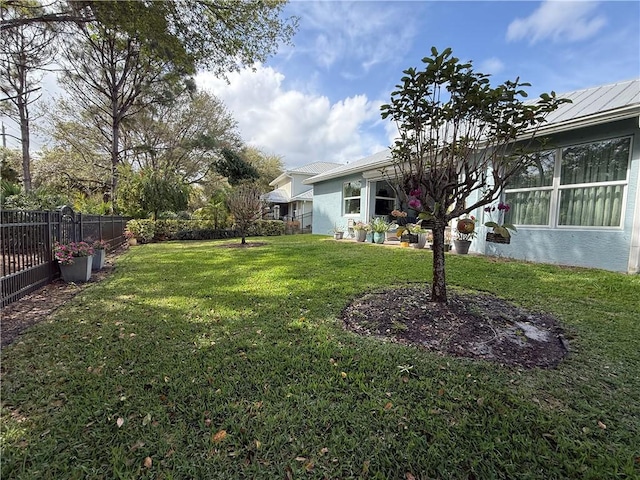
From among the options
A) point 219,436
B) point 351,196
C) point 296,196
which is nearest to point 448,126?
point 219,436

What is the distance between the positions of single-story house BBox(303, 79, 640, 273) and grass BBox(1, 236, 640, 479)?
2.74 m

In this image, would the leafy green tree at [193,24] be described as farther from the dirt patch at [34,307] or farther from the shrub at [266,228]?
the shrub at [266,228]

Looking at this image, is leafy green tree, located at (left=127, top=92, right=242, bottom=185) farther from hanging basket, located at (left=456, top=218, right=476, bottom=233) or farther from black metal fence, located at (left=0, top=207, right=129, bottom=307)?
hanging basket, located at (left=456, top=218, right=476, bottom=233)

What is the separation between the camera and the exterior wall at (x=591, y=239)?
568 centimetres

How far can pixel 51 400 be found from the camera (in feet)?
7.13

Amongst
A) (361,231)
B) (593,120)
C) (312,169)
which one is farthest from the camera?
(312,169)

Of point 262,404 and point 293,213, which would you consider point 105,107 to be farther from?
point 262,404

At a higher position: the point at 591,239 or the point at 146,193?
the point at 146,193

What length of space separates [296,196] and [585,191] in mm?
19097

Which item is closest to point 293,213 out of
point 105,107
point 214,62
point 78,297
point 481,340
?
point 105,107

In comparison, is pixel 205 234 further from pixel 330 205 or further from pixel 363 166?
pixel 363 166

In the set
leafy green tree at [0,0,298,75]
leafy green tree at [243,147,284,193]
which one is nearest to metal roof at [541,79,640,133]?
leafy green tree at [0,0,298,75]

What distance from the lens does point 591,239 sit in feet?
20.6

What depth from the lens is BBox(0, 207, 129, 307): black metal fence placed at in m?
4.04
